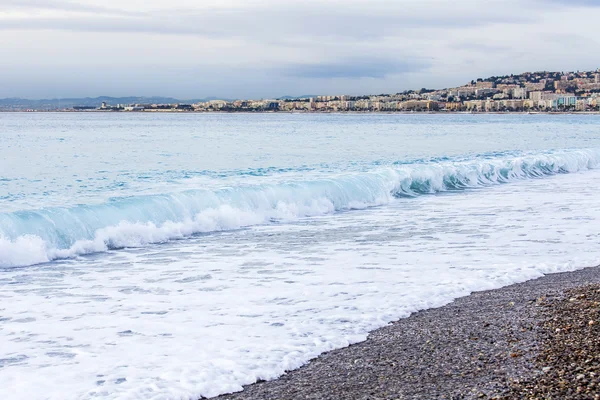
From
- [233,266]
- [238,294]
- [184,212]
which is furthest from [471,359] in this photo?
[184,212]

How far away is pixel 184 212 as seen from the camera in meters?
13.7

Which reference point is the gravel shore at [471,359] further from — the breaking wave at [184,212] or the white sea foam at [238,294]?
the breaking wave at [184,212]

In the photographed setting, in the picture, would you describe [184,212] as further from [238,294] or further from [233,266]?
[238,294]

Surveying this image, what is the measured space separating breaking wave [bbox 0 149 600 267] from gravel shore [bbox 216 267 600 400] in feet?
21.0

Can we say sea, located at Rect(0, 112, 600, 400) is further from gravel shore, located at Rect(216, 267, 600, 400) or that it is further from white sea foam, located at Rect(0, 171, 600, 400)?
gravel shore, located at Rect(216, 267, 600, 400)

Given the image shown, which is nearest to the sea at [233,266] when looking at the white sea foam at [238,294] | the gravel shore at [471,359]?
the white sea foam at [238,294]

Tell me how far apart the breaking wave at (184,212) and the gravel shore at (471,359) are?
6401 millimetres

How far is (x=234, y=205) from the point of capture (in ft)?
48.5

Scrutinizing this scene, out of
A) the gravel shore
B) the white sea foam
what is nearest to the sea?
the white sea foam

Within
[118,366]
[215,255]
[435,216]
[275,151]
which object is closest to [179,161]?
[275,151]

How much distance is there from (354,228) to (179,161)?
61.6 ft

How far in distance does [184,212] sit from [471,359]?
9.64 m

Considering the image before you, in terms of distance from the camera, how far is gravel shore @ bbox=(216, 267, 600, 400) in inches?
164

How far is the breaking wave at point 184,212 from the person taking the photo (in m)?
10.8
